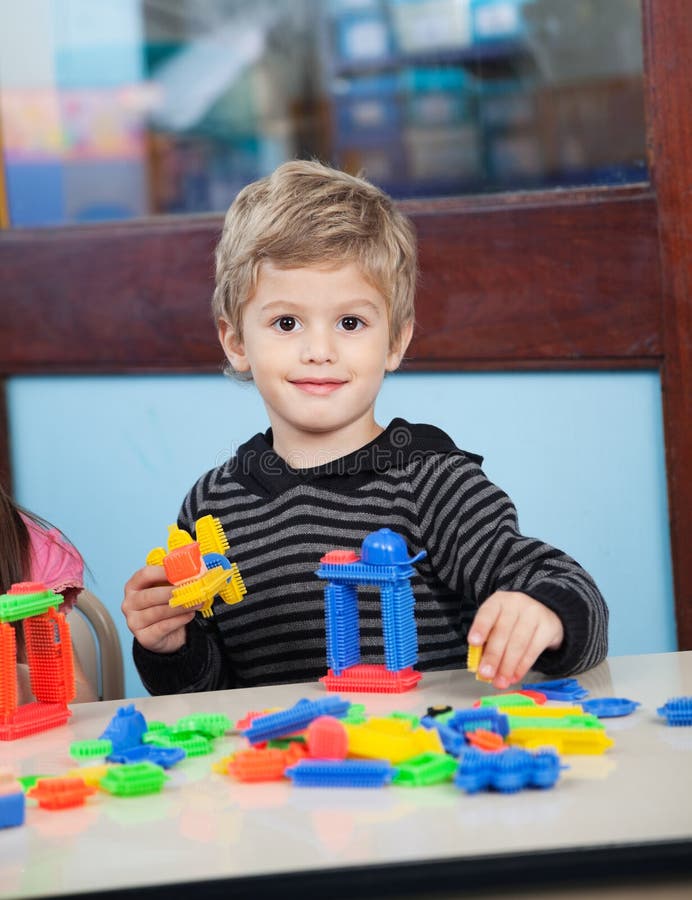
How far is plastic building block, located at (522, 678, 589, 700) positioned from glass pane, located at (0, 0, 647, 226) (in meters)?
0.94

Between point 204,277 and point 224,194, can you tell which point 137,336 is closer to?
point 204,277

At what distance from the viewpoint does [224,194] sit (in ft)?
6.91

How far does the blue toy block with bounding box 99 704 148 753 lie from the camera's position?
2.52ft

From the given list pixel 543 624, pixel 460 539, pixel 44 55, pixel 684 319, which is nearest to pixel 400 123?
pixel 44 55

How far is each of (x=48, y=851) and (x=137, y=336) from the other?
4.13ft

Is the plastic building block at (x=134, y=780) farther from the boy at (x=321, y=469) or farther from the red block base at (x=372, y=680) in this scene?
the boy at (x=321, y=469)

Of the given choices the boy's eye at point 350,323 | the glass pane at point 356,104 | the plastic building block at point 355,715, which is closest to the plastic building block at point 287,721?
the plastic building block at point 355,715

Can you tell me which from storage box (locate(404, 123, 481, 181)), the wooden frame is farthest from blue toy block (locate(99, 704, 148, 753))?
storage box (locate(404, 123, 481, 181))

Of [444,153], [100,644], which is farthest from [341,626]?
[444,153]

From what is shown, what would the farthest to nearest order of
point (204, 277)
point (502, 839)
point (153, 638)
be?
point (204, 277)
point (153, 638)
point (502, 839)

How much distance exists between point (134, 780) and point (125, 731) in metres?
0.09

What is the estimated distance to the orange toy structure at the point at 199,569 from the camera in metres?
0.89

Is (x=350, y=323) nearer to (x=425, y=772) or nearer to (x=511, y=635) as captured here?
(x=511, y=635)

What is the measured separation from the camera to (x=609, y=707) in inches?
30.9
